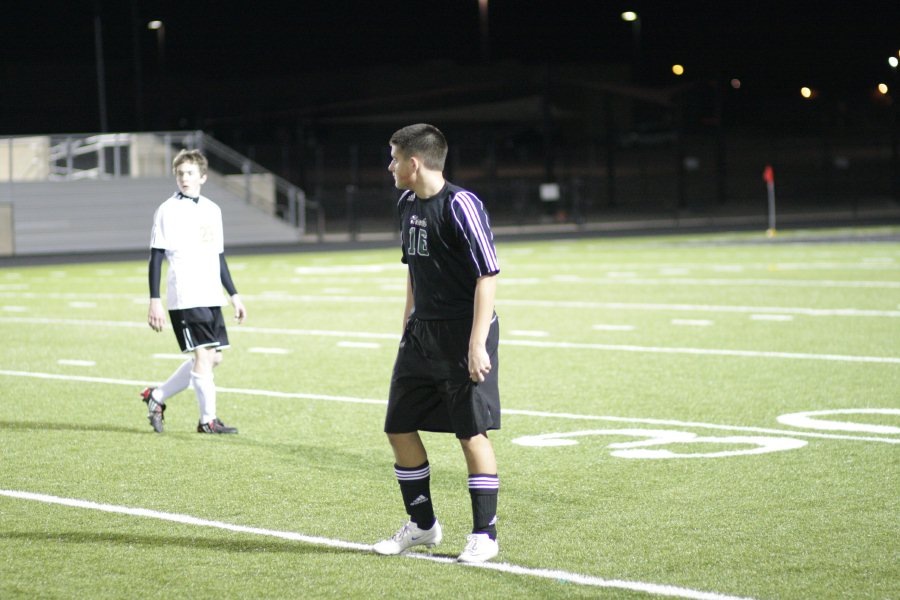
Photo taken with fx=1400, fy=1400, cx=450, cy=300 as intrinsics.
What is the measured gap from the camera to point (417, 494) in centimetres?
592

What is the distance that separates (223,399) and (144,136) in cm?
2842

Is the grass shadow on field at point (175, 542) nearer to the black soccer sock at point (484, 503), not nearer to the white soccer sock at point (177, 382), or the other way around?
the black soccer sock at point (484, 503)

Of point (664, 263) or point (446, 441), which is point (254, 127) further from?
point (446, 441)

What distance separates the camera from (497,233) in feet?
141

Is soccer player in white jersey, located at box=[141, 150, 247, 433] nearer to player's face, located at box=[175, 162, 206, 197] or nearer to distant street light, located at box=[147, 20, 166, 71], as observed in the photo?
player's face, located at box=[175, 162, 206, 197]

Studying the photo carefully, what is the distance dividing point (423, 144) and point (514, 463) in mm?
2709

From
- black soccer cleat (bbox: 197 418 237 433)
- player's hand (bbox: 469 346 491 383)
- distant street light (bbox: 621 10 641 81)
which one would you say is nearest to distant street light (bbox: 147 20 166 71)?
distant street light (bbox: 621 10 641 81)

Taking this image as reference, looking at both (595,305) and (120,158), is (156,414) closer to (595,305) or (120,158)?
(595,305)

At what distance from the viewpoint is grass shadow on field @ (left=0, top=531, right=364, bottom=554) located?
19.5 ft

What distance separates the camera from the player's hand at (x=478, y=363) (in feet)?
18.3

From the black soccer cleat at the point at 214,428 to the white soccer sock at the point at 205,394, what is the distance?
3 cm

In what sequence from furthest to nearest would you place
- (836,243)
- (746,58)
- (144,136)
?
(746,58), (144,136), (836,243)

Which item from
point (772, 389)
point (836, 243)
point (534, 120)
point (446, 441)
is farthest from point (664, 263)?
point (534, 120)

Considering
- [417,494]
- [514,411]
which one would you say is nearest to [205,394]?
[514,411]
